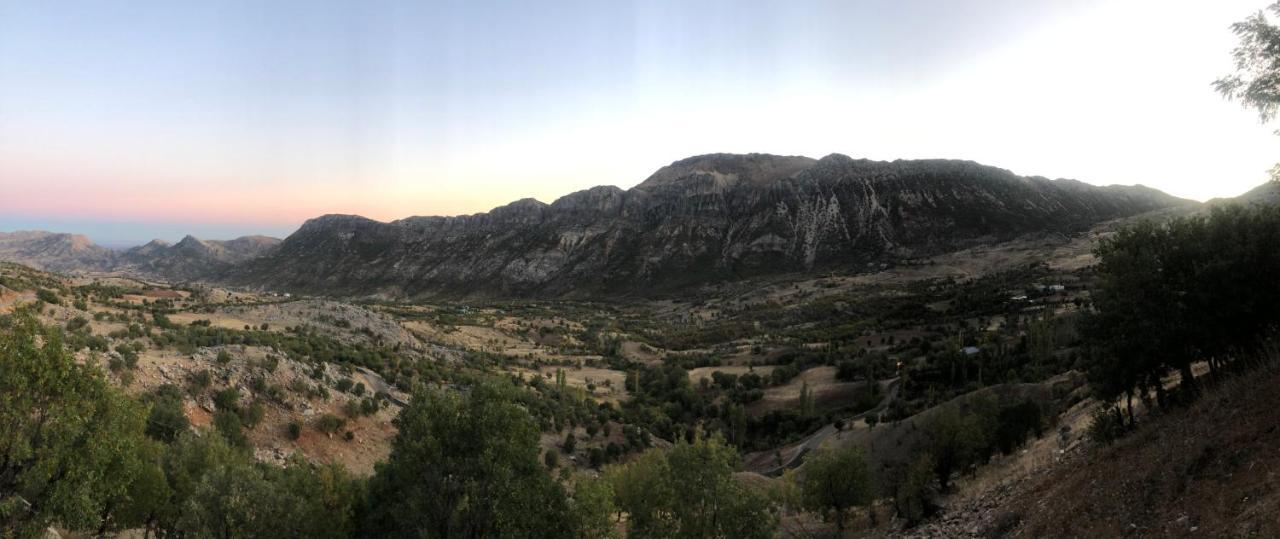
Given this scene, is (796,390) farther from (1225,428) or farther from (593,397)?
(1225,428)

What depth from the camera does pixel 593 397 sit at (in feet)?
195

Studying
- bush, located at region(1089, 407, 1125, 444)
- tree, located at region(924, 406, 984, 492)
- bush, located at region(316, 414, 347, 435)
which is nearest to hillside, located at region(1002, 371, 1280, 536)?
bush, located at region(1089, 407, 1125, 444)

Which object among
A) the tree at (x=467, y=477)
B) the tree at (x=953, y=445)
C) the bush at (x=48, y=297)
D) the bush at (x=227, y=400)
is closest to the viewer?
the tree at (x=467, y=477)

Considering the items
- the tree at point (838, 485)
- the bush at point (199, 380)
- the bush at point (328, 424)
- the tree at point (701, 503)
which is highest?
the bush at point (199, 380)

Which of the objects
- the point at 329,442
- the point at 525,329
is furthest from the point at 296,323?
the point at 525,329

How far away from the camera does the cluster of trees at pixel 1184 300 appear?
1938 centimetres

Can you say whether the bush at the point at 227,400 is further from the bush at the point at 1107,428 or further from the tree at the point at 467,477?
the bush at the point at 1107,428

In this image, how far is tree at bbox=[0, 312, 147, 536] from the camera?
1241 centimetres

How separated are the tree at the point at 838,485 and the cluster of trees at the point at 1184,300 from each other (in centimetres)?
1128

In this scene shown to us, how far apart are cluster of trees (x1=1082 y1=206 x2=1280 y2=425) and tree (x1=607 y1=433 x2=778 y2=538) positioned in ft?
48.2

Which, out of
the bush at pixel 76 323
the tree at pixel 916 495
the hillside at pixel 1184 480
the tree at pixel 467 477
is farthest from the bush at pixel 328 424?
the hillside at pixel 1184 480

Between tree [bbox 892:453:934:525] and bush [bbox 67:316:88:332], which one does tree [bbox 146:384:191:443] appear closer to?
bush [bbox 67:316:88:332]

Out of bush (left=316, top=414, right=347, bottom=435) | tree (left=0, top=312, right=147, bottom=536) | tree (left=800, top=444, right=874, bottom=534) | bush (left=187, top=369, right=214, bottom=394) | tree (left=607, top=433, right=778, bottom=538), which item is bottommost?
tree (left=800, top=444, right=874, bottom=534)

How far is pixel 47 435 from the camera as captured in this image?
13.0 metres
